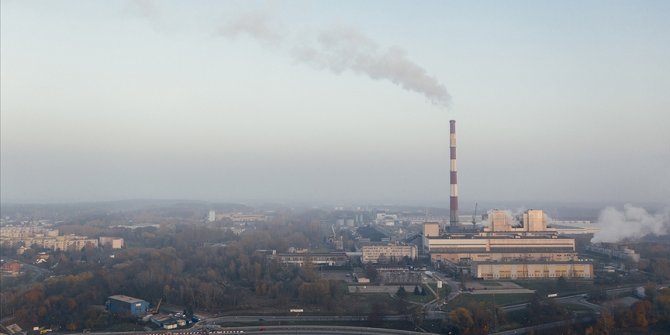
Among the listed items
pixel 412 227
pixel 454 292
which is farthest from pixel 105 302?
pixel 412 227

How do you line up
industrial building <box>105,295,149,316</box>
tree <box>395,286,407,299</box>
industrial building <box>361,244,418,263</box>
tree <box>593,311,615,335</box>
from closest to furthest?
tree <box>593,311,615,335</box> < industrial building <box>105,295,149,316</box> < tree <box>395,286,407,299</box> < industrial building <box>361,244,418,263</box>

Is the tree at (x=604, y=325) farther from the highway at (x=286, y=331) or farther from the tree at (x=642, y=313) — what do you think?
the highway at (x=286, y=331)

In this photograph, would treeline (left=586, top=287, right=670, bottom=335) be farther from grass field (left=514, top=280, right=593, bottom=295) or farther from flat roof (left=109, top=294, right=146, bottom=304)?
flat roof (left=109, top=294, right=146, bottom=304)

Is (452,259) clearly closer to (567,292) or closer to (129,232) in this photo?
(567,292)

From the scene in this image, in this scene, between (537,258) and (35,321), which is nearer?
(35,321)

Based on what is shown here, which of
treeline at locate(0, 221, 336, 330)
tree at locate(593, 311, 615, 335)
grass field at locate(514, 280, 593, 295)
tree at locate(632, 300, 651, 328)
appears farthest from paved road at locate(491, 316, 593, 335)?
treeline at locate(0, 221, 336, 330)

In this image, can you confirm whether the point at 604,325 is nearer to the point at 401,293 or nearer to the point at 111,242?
the point at 401,293

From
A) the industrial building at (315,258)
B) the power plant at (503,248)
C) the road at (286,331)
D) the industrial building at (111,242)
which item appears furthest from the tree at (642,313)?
the industrial building at (111,242)
